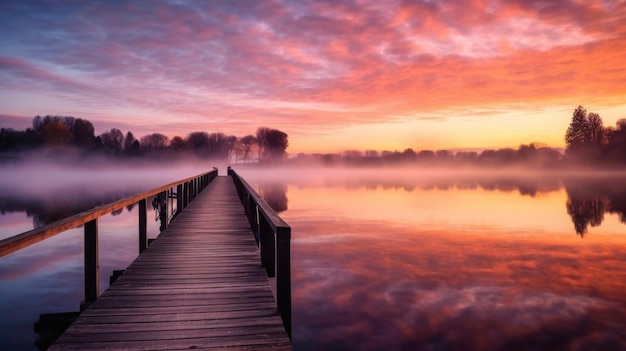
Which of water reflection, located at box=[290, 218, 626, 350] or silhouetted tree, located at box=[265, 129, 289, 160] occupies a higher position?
silhouetted tree, located at box=[265, 129, 289, 160]

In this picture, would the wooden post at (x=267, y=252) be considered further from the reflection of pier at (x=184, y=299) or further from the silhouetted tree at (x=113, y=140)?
the silhouetted tree at (x=113, y=140)

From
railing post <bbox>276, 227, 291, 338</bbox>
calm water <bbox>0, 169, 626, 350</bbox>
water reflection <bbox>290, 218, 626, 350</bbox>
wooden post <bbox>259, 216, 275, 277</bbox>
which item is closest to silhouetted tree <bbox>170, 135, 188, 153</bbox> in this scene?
calm water <bbox>0, 169, 626, 350</bbox>

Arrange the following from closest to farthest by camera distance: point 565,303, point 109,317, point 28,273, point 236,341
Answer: point 236,341, point 109,317, point 565,303, point 28,273

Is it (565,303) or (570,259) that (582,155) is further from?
(565,303)

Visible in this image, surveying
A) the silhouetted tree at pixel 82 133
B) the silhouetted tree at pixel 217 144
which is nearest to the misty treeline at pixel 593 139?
the silhouetted tree at pixel 217 144

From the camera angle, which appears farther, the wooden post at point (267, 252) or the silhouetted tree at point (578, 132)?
the silhouetted tree at point (578, 132)

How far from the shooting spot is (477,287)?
1041 cm

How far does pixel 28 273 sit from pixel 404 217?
18870 mm

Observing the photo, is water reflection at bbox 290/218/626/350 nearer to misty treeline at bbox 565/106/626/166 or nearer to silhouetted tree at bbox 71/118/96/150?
misty treeline at bbox 565/106/626/166

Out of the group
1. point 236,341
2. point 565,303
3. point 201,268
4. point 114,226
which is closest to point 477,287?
point 565,303

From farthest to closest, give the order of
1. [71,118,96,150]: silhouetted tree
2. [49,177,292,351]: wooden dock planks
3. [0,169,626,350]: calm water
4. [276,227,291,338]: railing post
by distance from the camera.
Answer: [71,118,96,150]: silhouetted tree
[0,169,626,350]: calm water
[276,227,291,338]: railing post
[49,177,292,351]: wooden dock planks

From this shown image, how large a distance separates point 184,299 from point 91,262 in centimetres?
114

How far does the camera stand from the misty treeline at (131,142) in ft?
273

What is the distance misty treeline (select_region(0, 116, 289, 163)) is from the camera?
83.1m
